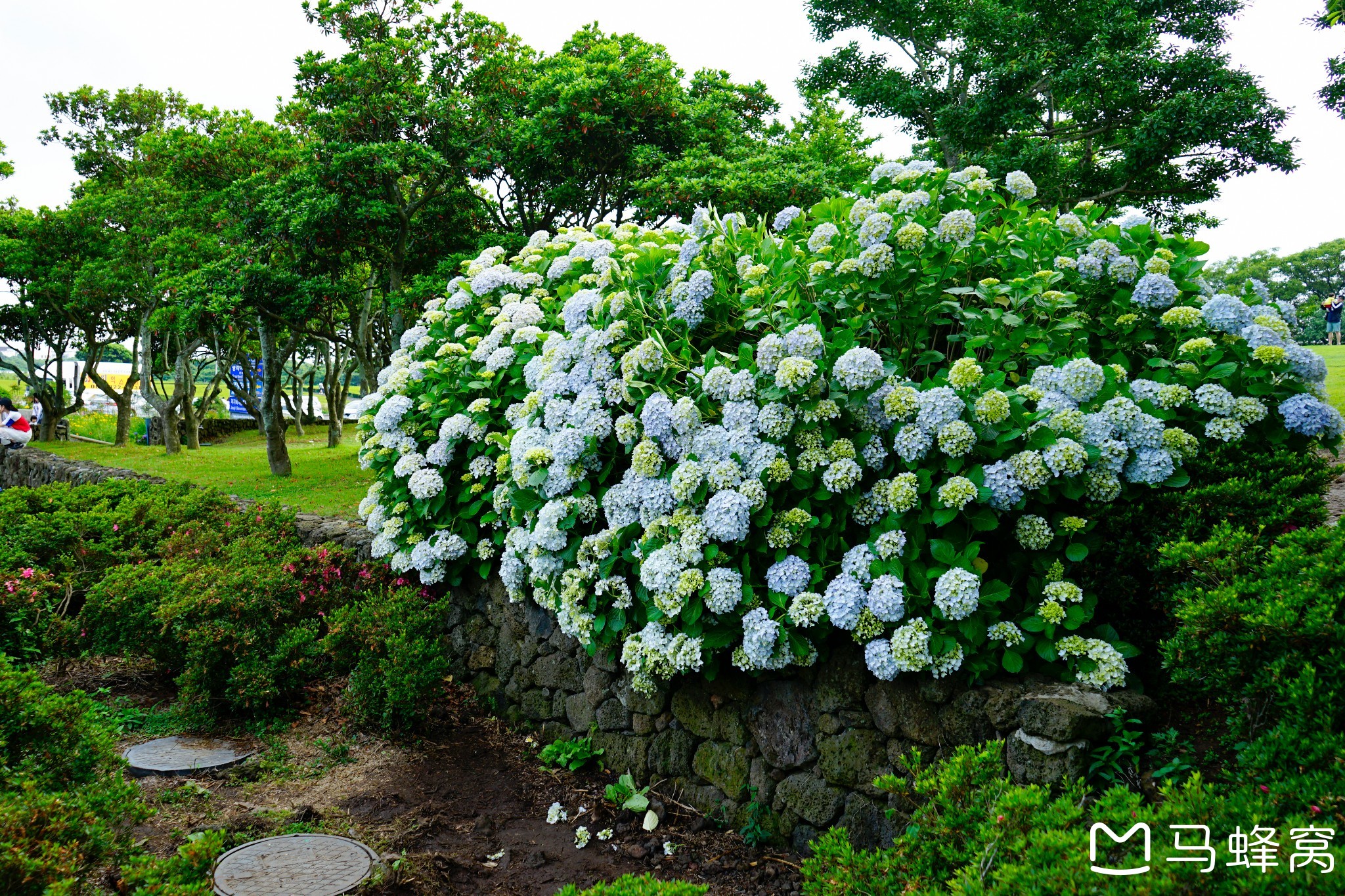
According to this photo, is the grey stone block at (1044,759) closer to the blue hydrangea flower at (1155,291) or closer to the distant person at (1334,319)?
the blue hydrangea flower at (1155,291)

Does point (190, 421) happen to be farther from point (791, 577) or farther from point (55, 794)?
point (791, 577)

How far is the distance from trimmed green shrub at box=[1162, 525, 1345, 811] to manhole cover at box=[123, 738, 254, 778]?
15.0 feet

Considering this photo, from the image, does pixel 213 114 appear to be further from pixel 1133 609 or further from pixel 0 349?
pixel 1133 609

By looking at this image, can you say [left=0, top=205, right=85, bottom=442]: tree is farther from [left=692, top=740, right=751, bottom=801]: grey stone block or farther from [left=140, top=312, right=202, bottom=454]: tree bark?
[left=692, top=740, right=751, bottom=801]: grey stone block

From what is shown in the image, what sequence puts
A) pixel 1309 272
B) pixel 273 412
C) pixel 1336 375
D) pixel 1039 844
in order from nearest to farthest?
1. pixel 1039 844
2. pixel 273 412
3. pixel 1336 375
4. pixel 1309 272

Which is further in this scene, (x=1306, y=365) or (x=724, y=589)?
(x=724, y=589)

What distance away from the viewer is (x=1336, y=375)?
50.6ft

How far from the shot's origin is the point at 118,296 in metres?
19.6

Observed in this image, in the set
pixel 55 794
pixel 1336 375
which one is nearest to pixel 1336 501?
pixel 55 794

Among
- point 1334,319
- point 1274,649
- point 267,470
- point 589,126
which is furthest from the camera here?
point 1334,319

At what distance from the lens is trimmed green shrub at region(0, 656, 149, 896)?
2279 mm

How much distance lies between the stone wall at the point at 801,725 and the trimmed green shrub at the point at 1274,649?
37 centimetres

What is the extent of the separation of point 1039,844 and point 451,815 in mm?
3022

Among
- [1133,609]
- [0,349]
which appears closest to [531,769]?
[1133,609]
